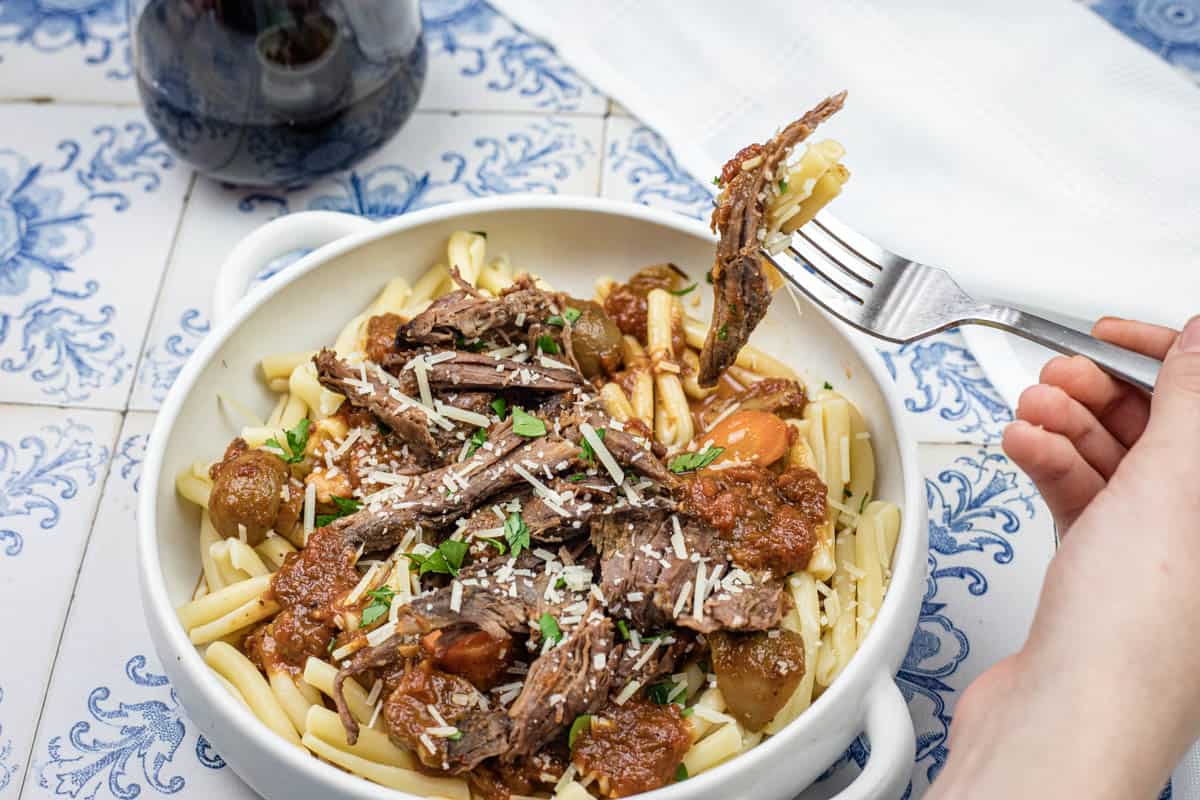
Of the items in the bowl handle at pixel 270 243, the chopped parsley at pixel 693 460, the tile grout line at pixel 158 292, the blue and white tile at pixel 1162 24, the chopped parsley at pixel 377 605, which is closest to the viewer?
the chopped parsley at pixel 377 605

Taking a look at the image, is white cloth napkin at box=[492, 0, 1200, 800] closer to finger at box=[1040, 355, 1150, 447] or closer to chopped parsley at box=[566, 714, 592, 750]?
finger at box=[1040, 355, 1150, 447]

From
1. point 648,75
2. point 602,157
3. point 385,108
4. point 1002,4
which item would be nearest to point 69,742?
point 385,108

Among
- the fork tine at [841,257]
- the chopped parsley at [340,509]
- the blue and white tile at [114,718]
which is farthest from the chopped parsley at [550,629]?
the fork tine at [841,257]

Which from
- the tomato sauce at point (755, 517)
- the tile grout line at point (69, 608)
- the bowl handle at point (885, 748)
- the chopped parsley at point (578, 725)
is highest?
the tomato sauce at point (755, 517)

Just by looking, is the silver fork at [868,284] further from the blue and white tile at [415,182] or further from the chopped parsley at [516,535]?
the blue and white tile at [415,182]

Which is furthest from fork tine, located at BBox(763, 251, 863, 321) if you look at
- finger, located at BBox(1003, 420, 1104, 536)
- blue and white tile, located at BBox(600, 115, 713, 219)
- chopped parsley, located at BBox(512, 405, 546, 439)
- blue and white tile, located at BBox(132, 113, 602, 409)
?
blue and white tile, located at BBox(132, 113, 602, 409)
